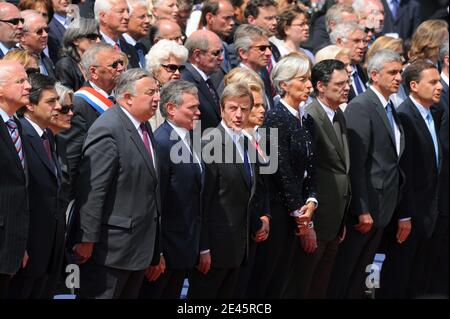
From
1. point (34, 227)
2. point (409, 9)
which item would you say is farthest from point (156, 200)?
point (409, 9)

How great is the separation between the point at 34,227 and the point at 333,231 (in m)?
2.83

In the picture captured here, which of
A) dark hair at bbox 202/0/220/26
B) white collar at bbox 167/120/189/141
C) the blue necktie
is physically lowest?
the blue necktie

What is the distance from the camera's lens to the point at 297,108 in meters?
9.26

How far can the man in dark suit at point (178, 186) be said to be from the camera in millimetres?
8242

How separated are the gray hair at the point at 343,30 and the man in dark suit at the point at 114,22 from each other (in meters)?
2.24

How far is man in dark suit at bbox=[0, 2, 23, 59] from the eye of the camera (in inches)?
359

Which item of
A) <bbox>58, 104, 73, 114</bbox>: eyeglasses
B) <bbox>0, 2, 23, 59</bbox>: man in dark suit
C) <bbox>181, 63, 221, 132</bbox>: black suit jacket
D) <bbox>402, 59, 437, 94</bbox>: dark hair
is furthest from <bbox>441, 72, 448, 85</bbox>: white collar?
<bbox>58, 104, 73, 114</bbox>: eyeglasses

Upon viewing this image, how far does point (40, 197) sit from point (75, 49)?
207 centimetres

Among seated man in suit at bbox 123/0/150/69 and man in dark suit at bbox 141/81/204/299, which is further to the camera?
seated man in suit at bbox 123/0/150/69

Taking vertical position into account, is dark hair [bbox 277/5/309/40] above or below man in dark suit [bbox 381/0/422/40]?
above

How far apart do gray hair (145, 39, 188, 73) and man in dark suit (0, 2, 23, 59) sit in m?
1.06

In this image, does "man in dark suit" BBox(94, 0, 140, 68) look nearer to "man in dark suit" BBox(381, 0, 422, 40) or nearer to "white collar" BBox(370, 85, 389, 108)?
"white collar" BBox(370, 85, 389, 108)

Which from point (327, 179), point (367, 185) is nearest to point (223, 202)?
point (327, 179)

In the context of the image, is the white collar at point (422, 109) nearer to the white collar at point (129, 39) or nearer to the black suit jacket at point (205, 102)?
the black suit jacket at point (205, 102)
